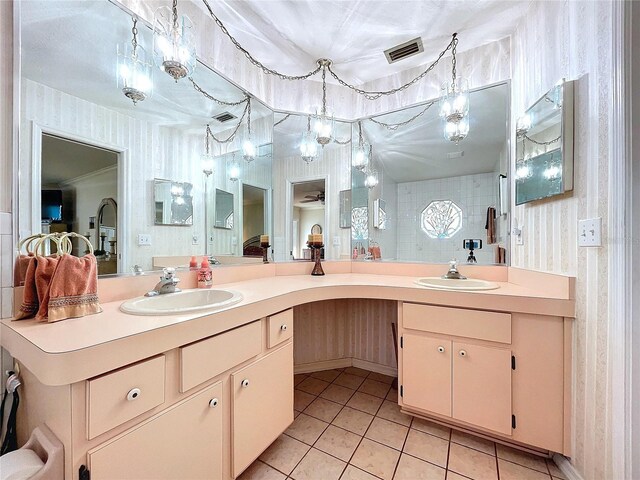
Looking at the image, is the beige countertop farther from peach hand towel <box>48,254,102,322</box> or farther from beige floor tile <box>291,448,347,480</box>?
beige floor tile <box>291,448,347,480</box>

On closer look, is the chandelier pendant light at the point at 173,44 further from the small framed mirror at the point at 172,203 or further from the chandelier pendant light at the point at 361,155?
the chandelier pendant light at the point at 361,155

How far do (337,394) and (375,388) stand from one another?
0.99 feet

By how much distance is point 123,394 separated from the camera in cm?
75

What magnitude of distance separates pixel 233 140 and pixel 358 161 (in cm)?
108

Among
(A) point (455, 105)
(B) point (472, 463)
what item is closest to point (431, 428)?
(B) point (472, 463)

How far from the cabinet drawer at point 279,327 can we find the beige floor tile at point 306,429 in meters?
0.60

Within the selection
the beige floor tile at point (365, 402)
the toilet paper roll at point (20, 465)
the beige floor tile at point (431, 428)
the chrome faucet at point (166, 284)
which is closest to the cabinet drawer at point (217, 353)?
the toilet paper roll at point (20, 465)

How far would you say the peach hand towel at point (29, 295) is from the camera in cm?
93

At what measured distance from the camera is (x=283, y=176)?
225 centimetres

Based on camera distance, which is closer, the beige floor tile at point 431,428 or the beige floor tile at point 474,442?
the beige floor tile at point 474,442

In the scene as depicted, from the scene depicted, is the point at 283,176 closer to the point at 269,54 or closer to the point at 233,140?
the point at 233,140

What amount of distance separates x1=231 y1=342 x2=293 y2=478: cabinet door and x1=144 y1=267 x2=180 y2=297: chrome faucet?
54cm

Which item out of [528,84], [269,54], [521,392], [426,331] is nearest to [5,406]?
[426,331]

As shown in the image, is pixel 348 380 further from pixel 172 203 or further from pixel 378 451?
pixel 172 203
